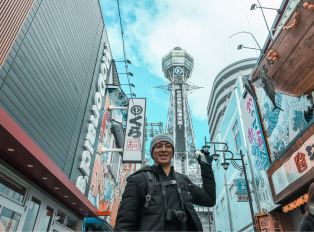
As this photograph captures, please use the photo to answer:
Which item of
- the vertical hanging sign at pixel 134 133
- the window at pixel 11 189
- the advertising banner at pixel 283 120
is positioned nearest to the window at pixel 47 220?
the window at pixel 11 189

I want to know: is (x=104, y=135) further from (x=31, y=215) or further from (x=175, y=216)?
(x=175, y=216)

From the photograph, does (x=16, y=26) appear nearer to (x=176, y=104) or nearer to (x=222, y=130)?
(x=222, y=130)

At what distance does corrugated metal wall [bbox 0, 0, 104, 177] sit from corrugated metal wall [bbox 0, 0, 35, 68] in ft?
1.24

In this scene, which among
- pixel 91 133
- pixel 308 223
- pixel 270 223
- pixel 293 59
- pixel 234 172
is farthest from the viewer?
pixel 234 172

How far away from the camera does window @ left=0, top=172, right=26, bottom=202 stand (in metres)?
6.37

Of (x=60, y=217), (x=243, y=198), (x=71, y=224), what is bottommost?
(x=71, y=224)

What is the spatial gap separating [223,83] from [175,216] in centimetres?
4592

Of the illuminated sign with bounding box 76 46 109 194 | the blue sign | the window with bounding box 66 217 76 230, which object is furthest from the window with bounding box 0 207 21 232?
the blue sign

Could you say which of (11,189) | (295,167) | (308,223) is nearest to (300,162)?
(295,167)

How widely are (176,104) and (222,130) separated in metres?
46.6

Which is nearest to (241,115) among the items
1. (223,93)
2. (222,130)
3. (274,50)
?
(222,130)

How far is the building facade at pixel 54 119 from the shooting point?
6449 millimetres

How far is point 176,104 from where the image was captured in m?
68.8

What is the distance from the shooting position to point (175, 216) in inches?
81.0
